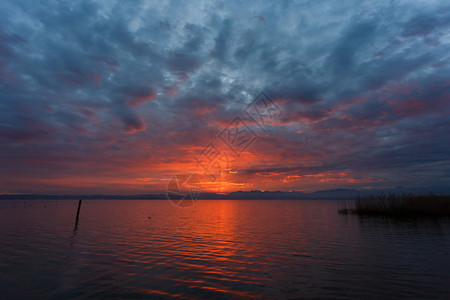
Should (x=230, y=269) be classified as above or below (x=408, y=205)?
below

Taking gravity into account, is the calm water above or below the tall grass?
below

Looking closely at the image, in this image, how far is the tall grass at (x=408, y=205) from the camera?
130ft

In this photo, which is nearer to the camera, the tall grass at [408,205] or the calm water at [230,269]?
the calm water at [230,269]

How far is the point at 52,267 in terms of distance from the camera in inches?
596

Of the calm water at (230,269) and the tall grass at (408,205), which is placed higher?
the tall grass at (408,205)

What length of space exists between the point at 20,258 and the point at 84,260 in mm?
4953

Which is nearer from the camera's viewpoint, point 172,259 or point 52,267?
point 52,267

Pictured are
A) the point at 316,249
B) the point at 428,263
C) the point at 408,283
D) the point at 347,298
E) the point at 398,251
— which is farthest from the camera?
the point at 316,249

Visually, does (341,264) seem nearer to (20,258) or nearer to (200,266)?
(200,266)

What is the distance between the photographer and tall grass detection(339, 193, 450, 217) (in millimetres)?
39625

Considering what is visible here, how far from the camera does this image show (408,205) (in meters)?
40.6

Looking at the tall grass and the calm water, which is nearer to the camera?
the calm water

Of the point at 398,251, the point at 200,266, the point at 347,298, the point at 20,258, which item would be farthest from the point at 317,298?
the point at 20,258

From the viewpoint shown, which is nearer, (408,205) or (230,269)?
(230,269)
